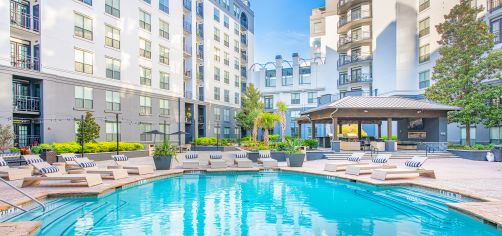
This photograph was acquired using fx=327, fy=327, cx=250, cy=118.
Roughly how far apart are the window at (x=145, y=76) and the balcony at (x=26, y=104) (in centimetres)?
1114

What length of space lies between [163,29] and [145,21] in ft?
9.82

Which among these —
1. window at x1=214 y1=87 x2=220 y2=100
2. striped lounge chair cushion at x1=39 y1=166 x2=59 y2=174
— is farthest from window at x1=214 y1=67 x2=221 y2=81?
striped lounge chair cushion at x1=39 y1=166 x2=59 y2=174

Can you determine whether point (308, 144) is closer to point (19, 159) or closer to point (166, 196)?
point (166, 196)

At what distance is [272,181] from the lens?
16.4 meters

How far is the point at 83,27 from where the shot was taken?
90.5 feet

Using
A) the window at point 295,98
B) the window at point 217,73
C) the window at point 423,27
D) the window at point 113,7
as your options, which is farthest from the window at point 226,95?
the window at point 423,27

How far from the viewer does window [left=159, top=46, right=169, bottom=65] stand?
122 feet

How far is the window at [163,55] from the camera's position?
37.1 m

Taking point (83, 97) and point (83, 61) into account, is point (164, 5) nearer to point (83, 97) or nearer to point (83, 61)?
point (83, 61)

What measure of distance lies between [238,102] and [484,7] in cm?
3526

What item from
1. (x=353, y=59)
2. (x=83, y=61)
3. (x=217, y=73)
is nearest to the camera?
(x=83, y=61)

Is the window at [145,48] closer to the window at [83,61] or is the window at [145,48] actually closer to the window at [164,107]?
the window at [164,107]

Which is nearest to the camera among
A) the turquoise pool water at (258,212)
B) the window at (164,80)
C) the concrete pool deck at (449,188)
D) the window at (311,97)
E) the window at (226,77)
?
the turquoise pool water at (258,212)

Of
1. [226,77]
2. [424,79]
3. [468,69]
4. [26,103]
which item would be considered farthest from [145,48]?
[424,79]
